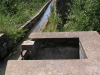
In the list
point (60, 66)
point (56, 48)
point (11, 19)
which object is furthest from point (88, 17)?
point (60, 66)

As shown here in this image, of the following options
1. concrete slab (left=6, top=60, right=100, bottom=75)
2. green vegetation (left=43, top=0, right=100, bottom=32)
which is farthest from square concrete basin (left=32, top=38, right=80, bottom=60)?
green vegetation (left=43, top=0, right=100, bottom=32)

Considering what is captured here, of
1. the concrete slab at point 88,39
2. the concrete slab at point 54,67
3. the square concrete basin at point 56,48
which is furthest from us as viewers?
the square concrete basin at point 56,48

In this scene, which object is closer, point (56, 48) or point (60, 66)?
point (60, 66)

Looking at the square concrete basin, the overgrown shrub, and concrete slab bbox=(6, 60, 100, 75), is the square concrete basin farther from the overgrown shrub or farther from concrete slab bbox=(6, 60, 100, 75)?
the overgrown shrub

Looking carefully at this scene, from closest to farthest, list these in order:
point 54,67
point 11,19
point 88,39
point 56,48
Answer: point 54,67 → point 88,39 → point 56,48 → point 11,19

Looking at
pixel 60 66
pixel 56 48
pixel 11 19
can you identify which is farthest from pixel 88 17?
pixel 60 66

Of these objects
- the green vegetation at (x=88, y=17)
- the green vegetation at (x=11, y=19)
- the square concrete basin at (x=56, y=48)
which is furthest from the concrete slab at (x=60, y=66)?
the green vegetation at (x=11, y=19)

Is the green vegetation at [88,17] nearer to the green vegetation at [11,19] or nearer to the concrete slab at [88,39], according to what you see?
the green vegetation at [11,19]

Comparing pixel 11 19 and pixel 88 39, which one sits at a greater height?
pixel 88 39

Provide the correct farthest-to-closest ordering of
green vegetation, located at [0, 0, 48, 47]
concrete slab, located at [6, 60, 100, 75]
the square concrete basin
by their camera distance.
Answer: green vegetation, located at [0, 0, 48, 47] → the square concrete basin → concrete slab, located at [6, 60, 100, 75]

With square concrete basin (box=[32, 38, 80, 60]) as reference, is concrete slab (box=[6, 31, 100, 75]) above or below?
above

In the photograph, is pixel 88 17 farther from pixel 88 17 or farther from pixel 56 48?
pixel 56 48

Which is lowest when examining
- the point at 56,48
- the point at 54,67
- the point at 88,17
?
the point at 56,48

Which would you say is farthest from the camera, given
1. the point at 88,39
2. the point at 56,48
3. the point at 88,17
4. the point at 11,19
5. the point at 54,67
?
the point at 11,19
